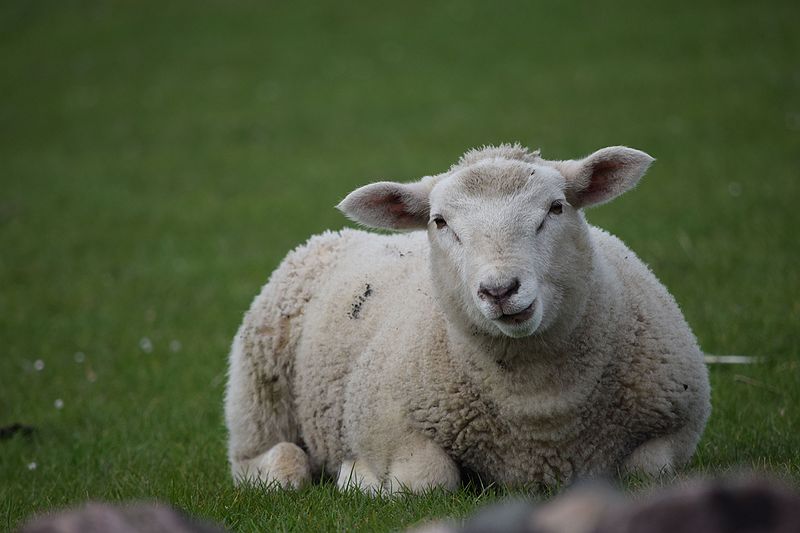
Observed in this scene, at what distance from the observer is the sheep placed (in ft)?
14.6

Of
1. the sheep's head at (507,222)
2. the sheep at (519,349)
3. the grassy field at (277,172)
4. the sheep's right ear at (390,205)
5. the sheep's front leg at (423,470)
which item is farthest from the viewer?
the grassy field at (277,172)

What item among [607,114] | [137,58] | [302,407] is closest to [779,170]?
[607,114]

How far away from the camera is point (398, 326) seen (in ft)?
17.6

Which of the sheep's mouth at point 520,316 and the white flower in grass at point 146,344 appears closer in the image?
the sheep's mouth at point 520,316

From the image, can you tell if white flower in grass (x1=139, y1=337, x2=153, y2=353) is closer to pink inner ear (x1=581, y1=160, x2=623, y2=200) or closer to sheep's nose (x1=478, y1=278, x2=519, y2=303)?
pink inner ear (x1=581, y1=160, x2=623, y2=200)

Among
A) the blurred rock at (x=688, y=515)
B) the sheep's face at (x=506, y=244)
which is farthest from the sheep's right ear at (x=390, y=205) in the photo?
the blurred rock at (x=688, y=515)

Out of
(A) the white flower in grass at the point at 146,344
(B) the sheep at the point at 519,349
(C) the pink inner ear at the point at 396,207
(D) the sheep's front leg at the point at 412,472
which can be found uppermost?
(C) the pink inner ear at the point at 396,207

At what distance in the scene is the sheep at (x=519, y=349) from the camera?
14.6ft

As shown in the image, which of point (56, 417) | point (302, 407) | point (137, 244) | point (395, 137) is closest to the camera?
point (302, 407)

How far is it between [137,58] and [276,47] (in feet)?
11.9

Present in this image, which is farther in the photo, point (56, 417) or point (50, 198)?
point (50, 198)

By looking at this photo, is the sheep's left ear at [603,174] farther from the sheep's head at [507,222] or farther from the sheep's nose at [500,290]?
the sheep's nose at [500,290]

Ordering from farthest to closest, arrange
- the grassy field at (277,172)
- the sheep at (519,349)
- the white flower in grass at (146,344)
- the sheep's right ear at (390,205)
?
the white flower in grass at (146,344) → the grassy field at (277,172) → the sheep's right ear at (390,205) → the sheep at (519,349)

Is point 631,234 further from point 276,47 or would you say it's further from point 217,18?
point 217,18
